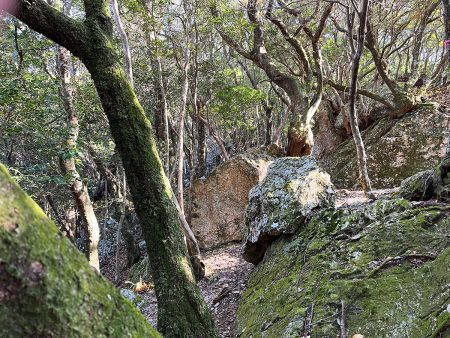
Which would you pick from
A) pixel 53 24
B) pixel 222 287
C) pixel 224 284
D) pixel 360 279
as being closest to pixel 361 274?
pixel 360 279

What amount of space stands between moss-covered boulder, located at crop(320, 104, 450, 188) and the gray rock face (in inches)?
188

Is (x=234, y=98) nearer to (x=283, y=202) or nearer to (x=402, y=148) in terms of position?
(x=402, y=148)

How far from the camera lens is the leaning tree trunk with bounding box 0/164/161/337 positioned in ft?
3.29

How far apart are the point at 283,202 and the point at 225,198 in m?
5.26

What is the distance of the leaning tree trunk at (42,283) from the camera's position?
3.29 ft

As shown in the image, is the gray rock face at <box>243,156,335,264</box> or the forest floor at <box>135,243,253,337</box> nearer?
the forest floor at <box>135,243,253,337</box>

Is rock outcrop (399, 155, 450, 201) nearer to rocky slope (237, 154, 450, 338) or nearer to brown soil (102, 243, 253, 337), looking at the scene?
rocky slope (237, 154, 450, 338)

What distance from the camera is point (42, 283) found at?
3.47 ft

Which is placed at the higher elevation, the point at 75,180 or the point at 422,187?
the point at 75,180

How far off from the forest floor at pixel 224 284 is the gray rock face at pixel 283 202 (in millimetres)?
597

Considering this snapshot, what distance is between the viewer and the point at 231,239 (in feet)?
36.6

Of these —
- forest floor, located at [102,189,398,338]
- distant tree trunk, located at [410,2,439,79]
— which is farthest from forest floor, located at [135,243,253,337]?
distant tree trunk, located at [410,2,439,79]

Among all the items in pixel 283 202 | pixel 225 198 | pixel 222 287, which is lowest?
pixel 222 287

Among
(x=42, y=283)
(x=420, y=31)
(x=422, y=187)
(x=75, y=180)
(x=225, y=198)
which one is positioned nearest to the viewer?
(x=42, y=283)
